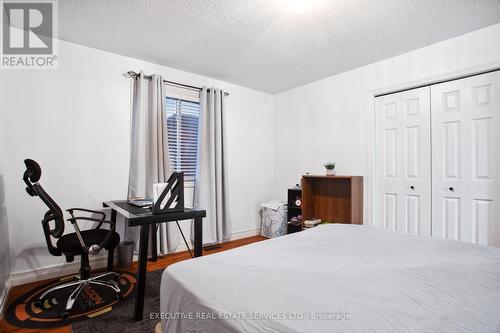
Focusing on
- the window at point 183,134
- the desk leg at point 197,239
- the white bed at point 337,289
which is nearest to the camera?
the white bed at point 337,289

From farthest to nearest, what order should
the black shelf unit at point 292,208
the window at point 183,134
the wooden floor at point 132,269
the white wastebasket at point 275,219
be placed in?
the white wastebasket at point 275,219, the black shelf unit at point 292,208, the window at point 183,134, the wooden floor at point 132,269

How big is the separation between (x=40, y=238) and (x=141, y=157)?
128cm

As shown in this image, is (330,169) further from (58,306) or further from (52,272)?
(52,272)

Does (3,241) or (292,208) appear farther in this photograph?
(292,208)

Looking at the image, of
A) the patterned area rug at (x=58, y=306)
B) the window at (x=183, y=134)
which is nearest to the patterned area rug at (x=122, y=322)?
the patterned area rug at (x=58, y=306)

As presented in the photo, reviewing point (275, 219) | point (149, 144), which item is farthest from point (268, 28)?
point (275, 219)

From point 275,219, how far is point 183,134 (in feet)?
6.34

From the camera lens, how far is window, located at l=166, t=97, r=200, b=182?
139 inches

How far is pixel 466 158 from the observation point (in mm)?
2551

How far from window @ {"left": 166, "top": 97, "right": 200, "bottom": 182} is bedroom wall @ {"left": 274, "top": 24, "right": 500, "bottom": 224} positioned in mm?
1585

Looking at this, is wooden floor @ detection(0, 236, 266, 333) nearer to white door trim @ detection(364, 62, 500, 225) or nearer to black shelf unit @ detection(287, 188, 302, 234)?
black shelf unit @ detection(287, 188, 302, 234)

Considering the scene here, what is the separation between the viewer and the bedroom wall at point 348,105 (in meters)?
A: 2.55

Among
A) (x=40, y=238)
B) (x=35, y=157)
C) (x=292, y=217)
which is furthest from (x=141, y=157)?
(x=292, y=217)

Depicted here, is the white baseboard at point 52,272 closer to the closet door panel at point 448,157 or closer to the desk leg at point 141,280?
the desk leg at point 141,280
